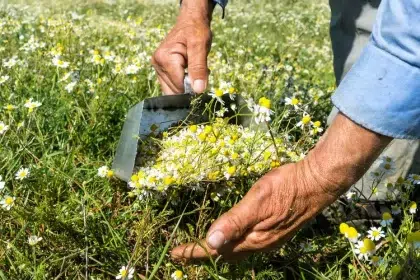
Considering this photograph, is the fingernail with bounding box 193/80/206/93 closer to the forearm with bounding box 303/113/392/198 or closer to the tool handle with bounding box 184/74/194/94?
the tool handle with bounding box 184/74/194/94

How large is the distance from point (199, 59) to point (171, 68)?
0.40ft

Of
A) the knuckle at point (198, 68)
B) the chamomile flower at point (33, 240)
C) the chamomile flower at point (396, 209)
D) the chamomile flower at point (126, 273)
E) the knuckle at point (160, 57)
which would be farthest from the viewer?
the knuckle at point (160, 57)

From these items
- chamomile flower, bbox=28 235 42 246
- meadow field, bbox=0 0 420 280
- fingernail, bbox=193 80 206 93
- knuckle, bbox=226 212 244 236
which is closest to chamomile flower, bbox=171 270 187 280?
meadow field, bbox=0 0 420 280

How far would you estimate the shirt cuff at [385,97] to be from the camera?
1327mm

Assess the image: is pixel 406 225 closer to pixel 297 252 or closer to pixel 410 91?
pixel 297 252

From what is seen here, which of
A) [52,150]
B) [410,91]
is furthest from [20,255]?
[410,91]

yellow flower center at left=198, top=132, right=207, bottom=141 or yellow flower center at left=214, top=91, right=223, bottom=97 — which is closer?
yellow flower center at left=198, top=132, right=207, bottom=141

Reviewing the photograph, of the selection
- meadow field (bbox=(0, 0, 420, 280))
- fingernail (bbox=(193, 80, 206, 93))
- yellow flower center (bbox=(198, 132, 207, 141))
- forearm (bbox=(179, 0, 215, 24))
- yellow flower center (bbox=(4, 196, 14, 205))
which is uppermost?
forearm (bbox=(179, 0, 215, 24))

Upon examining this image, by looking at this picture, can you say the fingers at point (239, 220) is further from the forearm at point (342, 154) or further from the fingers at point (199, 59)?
the fingers at point (199, 59)

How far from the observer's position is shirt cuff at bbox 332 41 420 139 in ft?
4.35

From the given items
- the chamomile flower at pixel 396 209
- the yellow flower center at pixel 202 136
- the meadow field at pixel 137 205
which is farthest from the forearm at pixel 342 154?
the chamomile flower at pixel 396 209

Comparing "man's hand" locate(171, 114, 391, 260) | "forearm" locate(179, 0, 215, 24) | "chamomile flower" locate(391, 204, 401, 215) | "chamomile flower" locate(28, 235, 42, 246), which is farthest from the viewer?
"forearm" locate(179, 0, 215, 24)

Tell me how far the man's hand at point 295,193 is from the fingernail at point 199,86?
2.14 ft

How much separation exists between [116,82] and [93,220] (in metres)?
1.33
